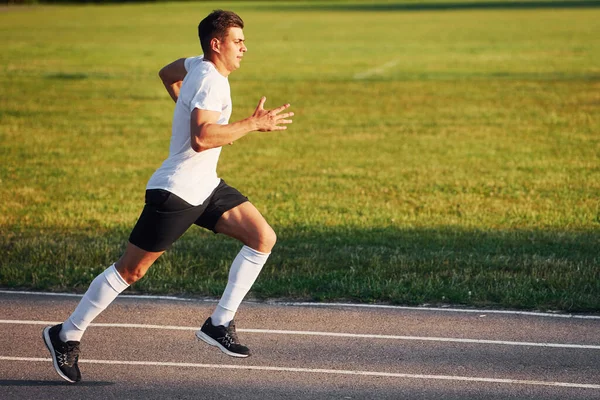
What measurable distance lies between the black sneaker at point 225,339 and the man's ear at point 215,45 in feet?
6.07

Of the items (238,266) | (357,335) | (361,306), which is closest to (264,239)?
(238,266)

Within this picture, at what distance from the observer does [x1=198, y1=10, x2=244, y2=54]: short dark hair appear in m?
6.09

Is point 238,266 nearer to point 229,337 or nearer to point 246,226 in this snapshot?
point 246,226

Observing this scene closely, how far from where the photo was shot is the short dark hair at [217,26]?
20.0ft

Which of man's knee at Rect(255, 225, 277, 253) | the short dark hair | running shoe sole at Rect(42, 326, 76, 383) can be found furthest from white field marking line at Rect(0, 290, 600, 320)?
the short dark hair

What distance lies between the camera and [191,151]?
614 cm

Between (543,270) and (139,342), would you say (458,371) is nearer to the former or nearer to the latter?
→ (139,342)

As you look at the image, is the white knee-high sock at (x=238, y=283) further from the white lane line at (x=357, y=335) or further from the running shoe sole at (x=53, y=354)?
the running shoe sole at (x=53, y=354)

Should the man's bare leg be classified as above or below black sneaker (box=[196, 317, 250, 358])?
above

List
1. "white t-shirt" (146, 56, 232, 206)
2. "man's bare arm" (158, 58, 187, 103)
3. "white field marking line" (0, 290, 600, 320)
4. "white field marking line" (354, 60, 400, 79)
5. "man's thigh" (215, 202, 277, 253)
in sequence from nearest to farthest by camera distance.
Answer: "white t-shirt" (146, 56, 232, 206)
"man's thigh" (215, 202, 277, 253)
"man's bare arm" (158, 58, 187, 103)
"white field marking line" (0, 290, 600, 320)
"white field marking line" (354, 60, 400, 79)

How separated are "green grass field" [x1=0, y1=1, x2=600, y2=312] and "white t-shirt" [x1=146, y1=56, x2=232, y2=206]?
7.56 feet

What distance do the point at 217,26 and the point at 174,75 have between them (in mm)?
785

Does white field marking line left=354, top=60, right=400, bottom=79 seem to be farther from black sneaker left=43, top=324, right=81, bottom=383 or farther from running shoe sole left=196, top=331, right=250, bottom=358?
black sneaker left=43, top=324, right=81, bottom=383

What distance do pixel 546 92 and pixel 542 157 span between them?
350 inches
